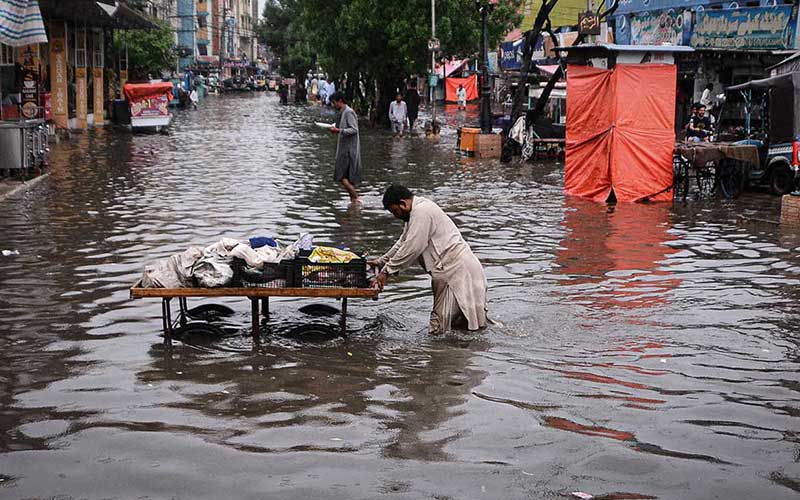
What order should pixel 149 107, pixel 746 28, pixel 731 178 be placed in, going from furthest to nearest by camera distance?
pixel 149 107 → pixel 746 28 → pixel 731 178

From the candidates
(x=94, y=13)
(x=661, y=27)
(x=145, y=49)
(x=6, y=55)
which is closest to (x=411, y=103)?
(x=661, y=27)

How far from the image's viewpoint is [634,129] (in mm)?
18531

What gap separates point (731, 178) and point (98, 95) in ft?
87.1

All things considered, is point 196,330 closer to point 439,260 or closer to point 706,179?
point 439,260

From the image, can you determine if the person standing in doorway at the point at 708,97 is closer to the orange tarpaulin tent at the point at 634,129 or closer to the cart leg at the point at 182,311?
the orange tarpaulin tent at the point at 634,129

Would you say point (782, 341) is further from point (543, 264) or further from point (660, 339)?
point (543, 264)

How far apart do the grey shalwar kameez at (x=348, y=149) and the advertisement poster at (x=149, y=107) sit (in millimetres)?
19835

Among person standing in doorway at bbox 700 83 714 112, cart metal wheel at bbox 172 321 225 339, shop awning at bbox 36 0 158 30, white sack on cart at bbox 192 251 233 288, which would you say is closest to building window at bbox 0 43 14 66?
shop awning at bbox 36 0 158 30

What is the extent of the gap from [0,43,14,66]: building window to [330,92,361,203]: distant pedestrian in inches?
597

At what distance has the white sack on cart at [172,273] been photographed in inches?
320

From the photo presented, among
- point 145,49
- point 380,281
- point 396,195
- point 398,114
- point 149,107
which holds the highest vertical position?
point 145,49

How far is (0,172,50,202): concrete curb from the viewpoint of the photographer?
17638 millimetres

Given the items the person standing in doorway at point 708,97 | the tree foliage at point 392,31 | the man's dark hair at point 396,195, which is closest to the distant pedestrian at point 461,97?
the tree foliage at point 392,31

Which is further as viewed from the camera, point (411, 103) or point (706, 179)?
point (411, 103)
